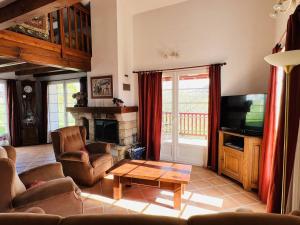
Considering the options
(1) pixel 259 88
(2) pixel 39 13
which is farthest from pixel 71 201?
(1) pixel 259 88

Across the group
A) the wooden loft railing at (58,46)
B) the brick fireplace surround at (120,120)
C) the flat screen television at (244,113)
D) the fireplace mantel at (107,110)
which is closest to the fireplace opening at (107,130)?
the brick fireplace surround at (120,120)

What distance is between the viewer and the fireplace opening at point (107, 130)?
4.27 m

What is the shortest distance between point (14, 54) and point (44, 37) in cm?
71

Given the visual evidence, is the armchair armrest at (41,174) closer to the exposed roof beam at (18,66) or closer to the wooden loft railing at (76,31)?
the wooden loft railing at (76,31)

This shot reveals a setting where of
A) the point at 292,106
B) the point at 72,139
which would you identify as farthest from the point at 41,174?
the point at 292,106

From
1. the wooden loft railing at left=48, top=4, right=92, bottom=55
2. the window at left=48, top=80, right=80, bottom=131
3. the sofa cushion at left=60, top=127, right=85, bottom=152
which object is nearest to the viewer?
the sofa cushion at left=60, top=127, right=85, bottom=152

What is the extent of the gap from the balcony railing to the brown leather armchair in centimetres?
153

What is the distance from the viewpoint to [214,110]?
3.49 m

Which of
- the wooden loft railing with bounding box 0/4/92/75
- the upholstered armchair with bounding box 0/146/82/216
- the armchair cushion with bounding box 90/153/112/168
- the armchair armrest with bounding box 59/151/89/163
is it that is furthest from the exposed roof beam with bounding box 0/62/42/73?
the upholstered armchair with bounding box 0/146/82/216

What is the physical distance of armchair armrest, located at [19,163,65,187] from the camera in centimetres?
206

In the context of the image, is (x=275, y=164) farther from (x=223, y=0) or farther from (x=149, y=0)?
(x=149, y=0)

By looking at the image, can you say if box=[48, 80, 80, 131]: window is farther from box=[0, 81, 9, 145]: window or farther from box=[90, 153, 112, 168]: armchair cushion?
box=[90, 153, 112, 168]: armchair cushion

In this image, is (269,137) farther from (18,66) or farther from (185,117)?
(18,66)

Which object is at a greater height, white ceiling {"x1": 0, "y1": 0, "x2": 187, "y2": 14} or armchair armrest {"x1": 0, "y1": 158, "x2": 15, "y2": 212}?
white ceiling {"x1": 0, "y1": 0, "x2": 187, "y2": 14}
